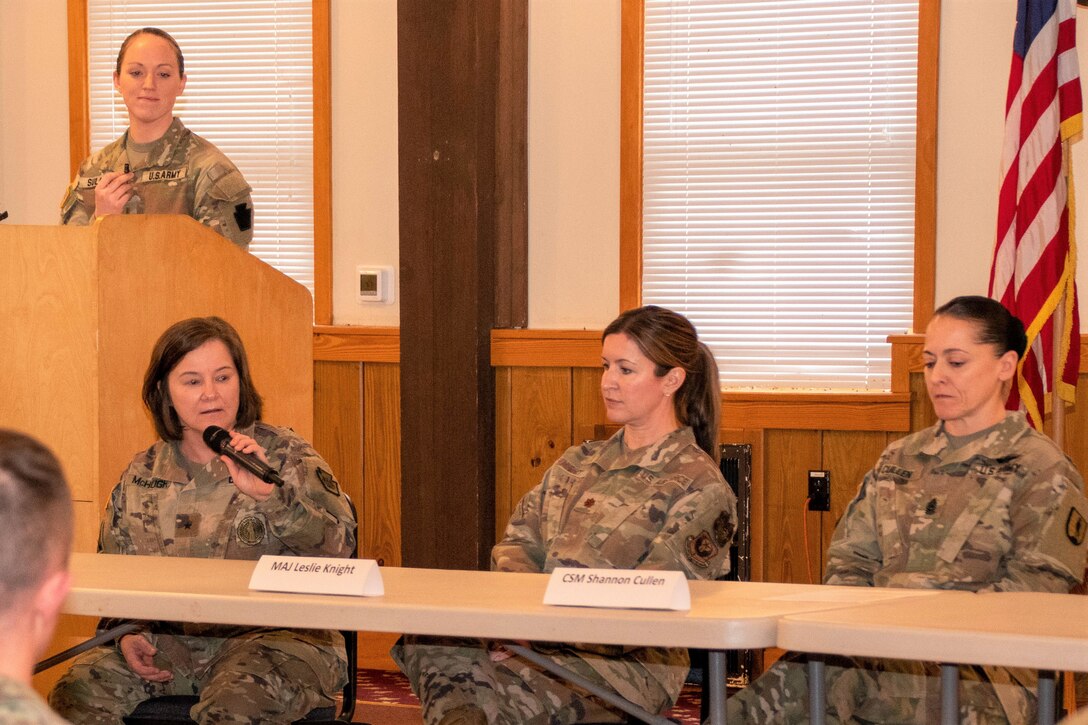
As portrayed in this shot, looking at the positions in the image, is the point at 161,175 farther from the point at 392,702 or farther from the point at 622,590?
the point at 622,590

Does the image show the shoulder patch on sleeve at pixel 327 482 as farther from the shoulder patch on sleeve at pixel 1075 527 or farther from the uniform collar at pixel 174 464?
the shoulder patch on sleeve at pixel 1075 527

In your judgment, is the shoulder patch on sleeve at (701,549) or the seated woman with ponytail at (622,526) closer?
the seated woman with ponytail at (622,526)

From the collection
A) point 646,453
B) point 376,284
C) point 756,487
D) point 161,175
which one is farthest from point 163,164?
point 756,487

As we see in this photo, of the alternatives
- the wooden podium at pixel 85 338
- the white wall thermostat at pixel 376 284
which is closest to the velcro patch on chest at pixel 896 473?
the wooden podium at pixel 85 338

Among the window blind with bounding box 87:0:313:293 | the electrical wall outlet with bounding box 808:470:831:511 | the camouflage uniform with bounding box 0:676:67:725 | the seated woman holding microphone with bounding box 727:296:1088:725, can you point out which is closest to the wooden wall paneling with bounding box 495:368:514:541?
the window blind with bounding box 87:0:313:293

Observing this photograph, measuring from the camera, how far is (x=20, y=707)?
4.06ft

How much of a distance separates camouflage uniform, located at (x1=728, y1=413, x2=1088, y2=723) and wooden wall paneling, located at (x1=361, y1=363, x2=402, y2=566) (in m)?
2.58

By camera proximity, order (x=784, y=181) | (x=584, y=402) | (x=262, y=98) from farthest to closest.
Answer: (x=262, y=98) < (x=584, y=402) < (x=784, y=181)

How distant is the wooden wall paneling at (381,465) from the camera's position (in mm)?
5395

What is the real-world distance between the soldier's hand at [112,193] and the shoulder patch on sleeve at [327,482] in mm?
1199

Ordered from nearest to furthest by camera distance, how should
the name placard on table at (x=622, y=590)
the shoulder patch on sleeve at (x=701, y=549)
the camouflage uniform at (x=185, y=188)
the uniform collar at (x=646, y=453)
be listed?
the name placard on table at (x=622, y=590)
the shoulder patch on sleeve at (x=701, y=549)
the uniform collar at (x=646, y=453)
the camouflage uniform at (x=185, y=188)

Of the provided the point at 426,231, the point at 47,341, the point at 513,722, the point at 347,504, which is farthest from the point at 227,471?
the point at 426,231

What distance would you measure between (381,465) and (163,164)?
1688mm

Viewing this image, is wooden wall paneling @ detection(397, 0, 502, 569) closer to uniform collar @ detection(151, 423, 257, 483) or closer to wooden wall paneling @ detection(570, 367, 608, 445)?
wooden wall paneling @ detection(570, 367, 608, 445)
